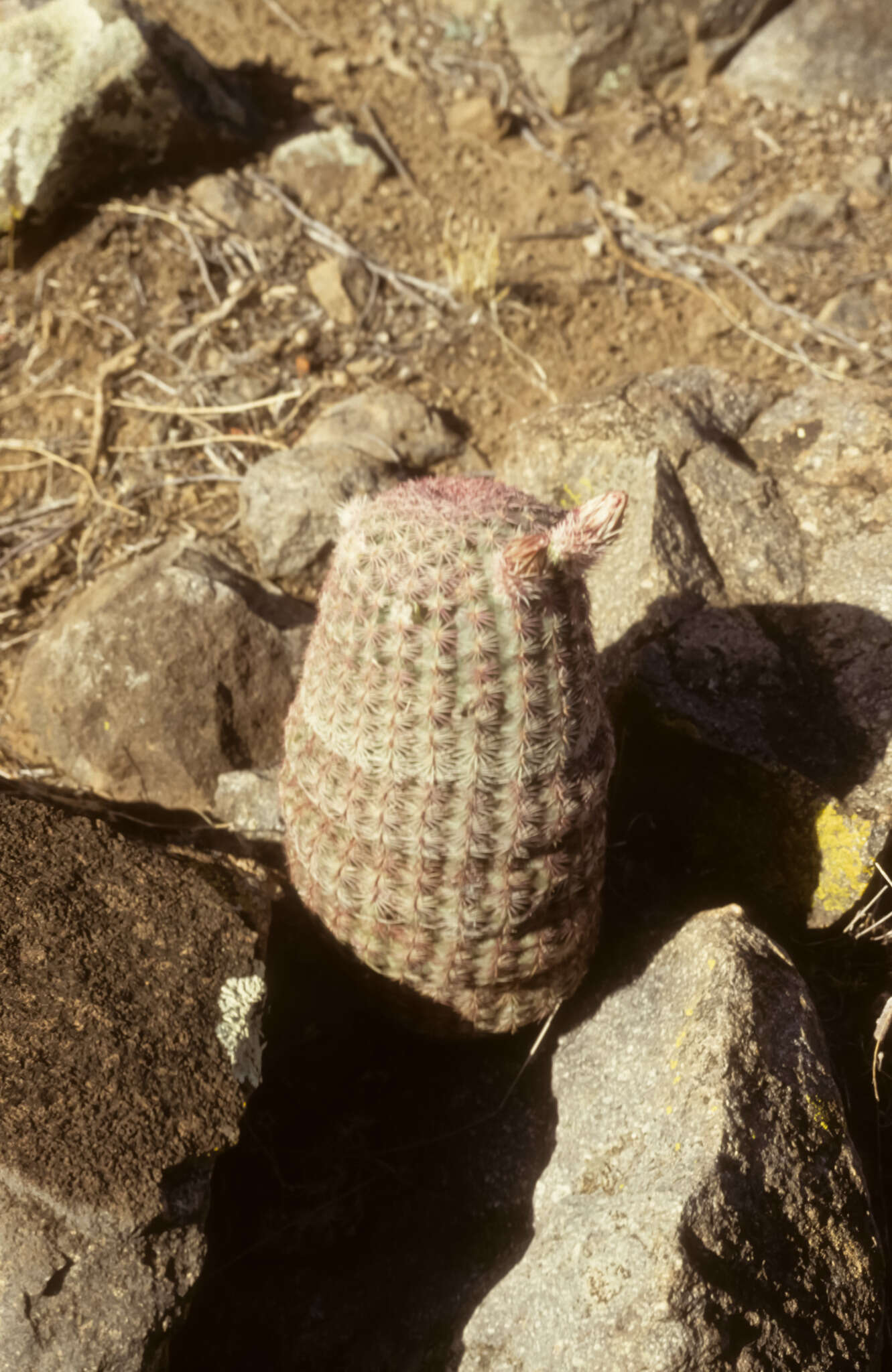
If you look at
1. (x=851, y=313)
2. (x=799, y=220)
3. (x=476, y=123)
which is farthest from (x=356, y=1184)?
(x=476, y=123)

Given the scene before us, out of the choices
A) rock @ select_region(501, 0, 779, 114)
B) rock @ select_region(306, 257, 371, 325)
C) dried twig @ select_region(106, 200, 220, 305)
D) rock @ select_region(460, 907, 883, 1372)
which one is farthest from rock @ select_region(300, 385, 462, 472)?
rock @ select_region(501, 0, 779, 114)

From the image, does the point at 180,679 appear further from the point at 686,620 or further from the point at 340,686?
the point at 686,620

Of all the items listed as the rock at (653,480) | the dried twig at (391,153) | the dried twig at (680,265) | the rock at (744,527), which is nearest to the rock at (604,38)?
the dried twig at (680,265)

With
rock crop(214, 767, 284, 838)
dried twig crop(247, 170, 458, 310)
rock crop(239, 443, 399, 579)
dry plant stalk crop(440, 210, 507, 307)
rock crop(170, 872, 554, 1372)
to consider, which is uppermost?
dry plant stalk crop(440, 210, 507, 307)

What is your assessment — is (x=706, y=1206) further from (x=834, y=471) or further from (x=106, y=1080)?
(x=834, y=471)

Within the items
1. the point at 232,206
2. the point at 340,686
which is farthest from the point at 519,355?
the point at 340,686

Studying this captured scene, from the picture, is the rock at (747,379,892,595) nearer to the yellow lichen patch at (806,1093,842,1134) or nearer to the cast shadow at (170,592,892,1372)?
the cast shadow at (170,592,892,1372)
